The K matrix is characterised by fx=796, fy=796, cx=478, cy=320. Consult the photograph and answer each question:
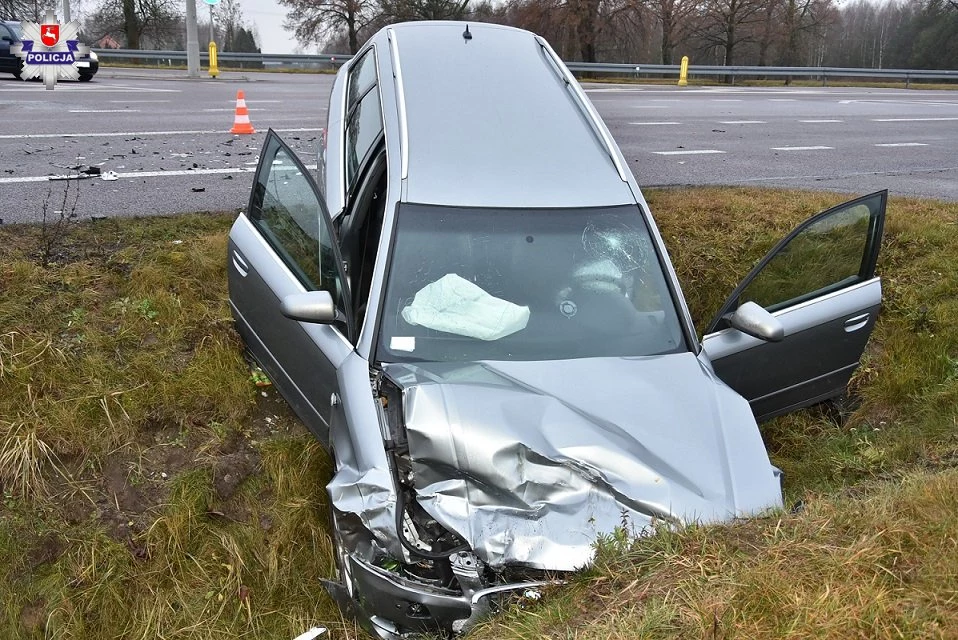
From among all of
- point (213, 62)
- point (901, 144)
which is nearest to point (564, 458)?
point (901, 144)

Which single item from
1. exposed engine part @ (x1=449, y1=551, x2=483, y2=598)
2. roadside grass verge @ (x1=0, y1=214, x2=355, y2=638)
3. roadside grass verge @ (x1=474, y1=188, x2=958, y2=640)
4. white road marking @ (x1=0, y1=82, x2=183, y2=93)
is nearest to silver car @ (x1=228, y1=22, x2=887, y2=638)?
exposed engine part @ (x1=449, y1=551, x2=483, y2=598)

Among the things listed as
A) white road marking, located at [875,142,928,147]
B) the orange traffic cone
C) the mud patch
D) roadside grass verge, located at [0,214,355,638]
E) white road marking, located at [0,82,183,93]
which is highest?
white road marking, located at [0,82,183,93]

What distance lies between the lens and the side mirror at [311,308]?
3363 mm

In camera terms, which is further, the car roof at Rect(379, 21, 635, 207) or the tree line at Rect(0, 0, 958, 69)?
the tree line at Rect(0, 0, 958, 69)

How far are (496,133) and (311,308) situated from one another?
140 centimetres

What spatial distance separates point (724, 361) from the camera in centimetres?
371

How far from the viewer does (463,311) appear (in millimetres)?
3486

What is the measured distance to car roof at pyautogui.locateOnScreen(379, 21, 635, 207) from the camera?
3.81m

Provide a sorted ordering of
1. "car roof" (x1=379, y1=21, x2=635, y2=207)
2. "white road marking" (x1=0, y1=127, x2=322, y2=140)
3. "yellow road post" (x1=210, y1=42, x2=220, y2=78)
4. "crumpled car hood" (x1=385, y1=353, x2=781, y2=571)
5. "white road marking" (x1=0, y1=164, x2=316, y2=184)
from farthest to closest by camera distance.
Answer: "yellow road post" (x1=210, y1=42, x2=220, y2=78)
"white road marking" (x1=0, y1=127, x2=322, y2=140)
"white road marking" (x1=0, y1=164, x2=316, y2=184)
"car roof" (x1=379, y1=21, x2=635, y2=207)
"crumpled car hood" (x1=385, y1=353, x2=781, y2=571)

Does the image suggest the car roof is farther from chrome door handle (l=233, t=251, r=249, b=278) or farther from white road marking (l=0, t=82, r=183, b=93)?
white road marking (l=0, t=82, r=183, b=93)

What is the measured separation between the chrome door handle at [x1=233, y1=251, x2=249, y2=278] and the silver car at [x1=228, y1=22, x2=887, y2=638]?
3 cm

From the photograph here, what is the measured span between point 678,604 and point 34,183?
6.69 metres

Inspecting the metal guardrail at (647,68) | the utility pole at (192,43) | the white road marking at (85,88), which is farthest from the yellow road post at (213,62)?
the white road marking at (85,88)

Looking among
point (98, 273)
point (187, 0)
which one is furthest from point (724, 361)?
point (187, 0)
